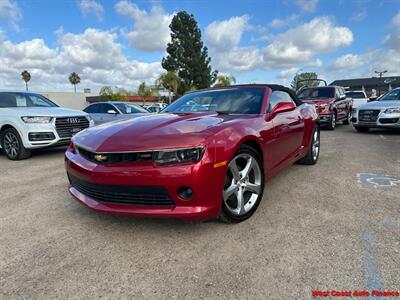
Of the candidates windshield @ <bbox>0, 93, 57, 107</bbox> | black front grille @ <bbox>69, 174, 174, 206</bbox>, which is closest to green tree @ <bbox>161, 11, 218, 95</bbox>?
windshield @ <bbox>0, 93, 57, 107</bbox>

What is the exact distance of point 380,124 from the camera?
8.52m

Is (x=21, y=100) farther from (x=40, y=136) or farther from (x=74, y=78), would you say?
(x=74, y=78)

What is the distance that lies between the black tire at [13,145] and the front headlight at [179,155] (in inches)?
198

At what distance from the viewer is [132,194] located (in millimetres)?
2330

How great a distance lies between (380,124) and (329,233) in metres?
7.49

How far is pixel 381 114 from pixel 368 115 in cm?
41

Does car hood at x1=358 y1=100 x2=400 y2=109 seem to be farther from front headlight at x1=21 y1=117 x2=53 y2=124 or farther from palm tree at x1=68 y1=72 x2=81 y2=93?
palm tree at x1=68 y1=72 x2=81 y2=93

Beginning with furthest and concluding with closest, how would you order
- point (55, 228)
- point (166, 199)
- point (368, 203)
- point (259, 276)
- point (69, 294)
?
point (368, 203) < point (55, 228) < point (166, 199) < point (259, 276) < point (69, 294)

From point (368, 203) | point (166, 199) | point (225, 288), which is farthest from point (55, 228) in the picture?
point (368, 203)

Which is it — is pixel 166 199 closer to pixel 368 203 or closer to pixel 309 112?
pixel 368 203

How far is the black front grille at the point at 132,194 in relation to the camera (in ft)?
7.47

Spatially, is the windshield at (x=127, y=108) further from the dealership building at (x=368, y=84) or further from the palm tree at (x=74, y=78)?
the palm tree at (x=74, y=78)

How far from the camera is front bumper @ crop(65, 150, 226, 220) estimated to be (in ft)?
7.34

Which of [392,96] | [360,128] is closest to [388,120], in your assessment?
[360,128]
